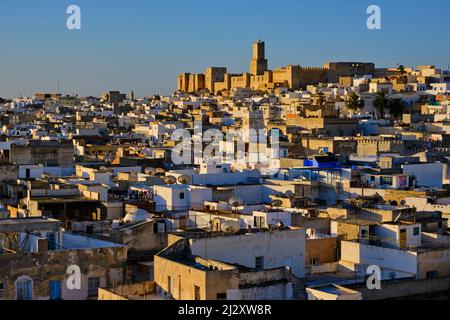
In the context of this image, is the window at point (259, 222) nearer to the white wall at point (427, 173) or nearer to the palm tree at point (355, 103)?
the white wall at point (427, 173)

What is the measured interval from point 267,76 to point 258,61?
823 centimetres

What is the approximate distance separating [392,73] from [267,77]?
43.3 feet

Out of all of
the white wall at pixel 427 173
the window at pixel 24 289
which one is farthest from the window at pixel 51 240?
the white wall at pixel 427 173

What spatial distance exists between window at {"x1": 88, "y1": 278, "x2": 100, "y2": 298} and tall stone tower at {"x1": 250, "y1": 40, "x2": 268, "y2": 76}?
3456 inches

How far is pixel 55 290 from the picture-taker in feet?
46.3

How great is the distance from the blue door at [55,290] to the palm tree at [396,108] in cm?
4020

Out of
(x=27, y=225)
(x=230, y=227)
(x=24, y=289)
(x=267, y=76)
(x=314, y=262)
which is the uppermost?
(x=267, y=76)

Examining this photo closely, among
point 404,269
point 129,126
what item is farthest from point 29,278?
point 129,126

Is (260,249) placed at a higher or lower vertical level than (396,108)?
lower

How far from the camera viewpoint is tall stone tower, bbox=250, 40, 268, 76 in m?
102

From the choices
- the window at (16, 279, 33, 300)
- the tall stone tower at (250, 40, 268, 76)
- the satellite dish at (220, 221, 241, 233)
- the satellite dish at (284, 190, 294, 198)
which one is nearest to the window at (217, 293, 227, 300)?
the window at (16, 279, 33, 300)

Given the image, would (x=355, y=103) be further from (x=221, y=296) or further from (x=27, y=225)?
(x=221, y=296)

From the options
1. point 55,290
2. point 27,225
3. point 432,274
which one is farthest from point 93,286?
point 432,274

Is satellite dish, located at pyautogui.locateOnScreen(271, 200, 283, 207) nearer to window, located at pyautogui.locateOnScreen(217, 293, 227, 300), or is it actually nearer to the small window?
the small window
